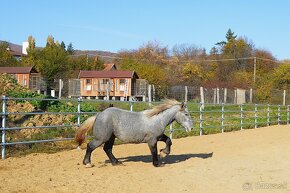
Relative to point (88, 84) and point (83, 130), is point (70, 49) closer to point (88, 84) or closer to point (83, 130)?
point (88, 84)

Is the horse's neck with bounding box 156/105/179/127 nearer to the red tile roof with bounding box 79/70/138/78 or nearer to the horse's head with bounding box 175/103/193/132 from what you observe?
the horse's head with bounding box 175/103/193/132

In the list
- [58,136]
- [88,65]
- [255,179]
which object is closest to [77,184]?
[255,179]

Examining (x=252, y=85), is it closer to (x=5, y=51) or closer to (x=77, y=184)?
(x=5, y=51)

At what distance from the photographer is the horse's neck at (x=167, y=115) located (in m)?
8.97

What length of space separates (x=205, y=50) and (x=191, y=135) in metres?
62.4

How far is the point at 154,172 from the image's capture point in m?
7.99

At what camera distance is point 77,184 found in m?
6.75

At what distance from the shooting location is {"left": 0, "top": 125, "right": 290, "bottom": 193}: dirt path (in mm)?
6629

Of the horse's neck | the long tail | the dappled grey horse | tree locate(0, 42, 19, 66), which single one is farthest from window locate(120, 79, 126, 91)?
the long tail

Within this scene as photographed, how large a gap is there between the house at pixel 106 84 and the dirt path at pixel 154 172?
30.2 meters

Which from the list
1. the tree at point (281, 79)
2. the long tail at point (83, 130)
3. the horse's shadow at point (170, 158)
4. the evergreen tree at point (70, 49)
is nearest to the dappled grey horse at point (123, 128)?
the long tail at point (83, 130)

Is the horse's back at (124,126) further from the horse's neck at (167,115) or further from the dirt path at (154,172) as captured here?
the dirt path at (154,172)

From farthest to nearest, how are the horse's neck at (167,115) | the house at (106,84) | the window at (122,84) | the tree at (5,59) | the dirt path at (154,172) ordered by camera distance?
1. the tree at (5,59)
2. the window at (122,84)
3. the house at (106,84)
4. the horse's neck at (167,115)
5. the dirt path at (154,172)

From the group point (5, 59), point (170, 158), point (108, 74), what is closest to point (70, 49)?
point (5, 59)
